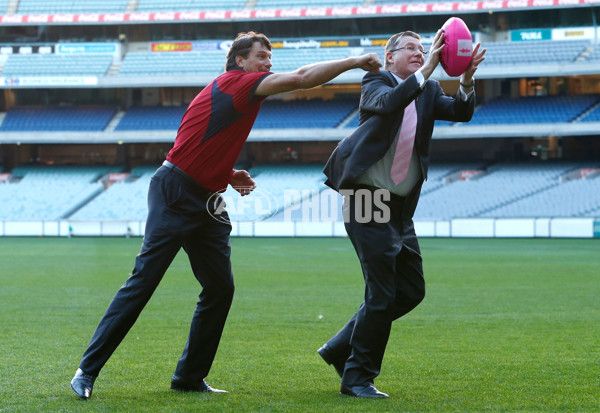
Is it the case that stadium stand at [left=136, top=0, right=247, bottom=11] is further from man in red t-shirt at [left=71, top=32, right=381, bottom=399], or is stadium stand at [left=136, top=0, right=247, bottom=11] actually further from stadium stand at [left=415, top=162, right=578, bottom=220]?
man in red t-shirt at [left=71, top=32, right=381, bottom=399]

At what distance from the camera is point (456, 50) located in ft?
18.9

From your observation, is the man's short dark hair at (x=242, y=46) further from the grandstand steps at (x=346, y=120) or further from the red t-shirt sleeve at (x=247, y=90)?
the grandstand steps at (x=346, y=120)

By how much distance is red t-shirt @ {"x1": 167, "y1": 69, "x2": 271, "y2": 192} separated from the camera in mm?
5629

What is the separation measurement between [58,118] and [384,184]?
50.0m

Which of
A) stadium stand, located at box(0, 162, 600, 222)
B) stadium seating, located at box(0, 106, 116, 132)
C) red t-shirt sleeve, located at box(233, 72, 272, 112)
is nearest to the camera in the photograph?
red t-shirt sleeve, located at box(233, 72, 272, 112)

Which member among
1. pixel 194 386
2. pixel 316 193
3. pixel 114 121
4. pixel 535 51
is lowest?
pixel 316 193

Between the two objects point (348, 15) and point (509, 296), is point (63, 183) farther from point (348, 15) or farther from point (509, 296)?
point (509, 296)

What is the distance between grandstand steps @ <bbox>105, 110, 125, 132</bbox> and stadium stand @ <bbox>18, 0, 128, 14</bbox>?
19.6ft

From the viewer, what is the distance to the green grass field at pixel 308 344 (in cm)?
559

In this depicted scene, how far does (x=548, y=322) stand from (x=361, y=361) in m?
4.91

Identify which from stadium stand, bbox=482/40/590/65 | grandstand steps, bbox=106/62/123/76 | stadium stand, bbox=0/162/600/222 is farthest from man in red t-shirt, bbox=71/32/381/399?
grandstand steps, bbox=106/62/123/76

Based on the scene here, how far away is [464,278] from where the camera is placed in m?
17.2

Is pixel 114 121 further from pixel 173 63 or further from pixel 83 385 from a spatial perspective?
pixel 83 385

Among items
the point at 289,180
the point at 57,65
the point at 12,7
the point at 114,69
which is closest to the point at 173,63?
the point at 114,69
